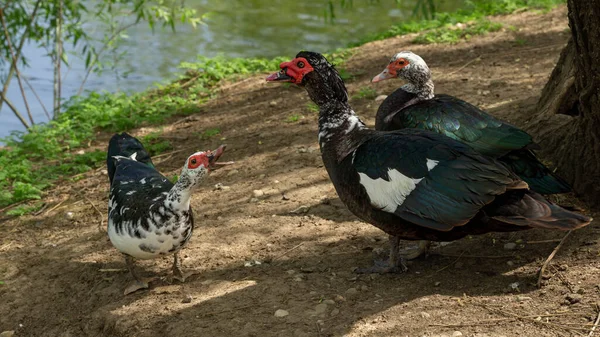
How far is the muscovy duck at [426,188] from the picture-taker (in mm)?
3951

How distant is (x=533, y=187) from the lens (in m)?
4.54

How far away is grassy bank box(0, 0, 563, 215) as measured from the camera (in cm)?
711

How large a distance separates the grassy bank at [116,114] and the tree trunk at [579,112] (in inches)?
91.7

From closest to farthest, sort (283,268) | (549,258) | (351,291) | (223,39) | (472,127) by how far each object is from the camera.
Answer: (549,258) → (351,291) → (283,268) → (472,127) → (223,39)

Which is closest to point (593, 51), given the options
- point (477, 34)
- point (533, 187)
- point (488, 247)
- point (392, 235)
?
point (533, 187)

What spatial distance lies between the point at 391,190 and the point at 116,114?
5018 mm

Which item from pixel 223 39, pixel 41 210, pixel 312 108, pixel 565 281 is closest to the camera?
pixel 565 281

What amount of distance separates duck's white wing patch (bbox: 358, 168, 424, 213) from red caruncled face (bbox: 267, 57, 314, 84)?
0.91m

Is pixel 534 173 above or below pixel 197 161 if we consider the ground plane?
below

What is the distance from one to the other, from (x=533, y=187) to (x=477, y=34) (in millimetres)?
5102

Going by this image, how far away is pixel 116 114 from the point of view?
840 cm

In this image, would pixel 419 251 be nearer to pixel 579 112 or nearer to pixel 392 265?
pixel 392 265

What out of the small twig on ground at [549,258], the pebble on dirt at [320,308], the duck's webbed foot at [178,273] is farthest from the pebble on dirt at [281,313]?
the small twig on ground at [549,258]

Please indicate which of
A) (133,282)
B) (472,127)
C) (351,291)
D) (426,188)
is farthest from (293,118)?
(426,188)
